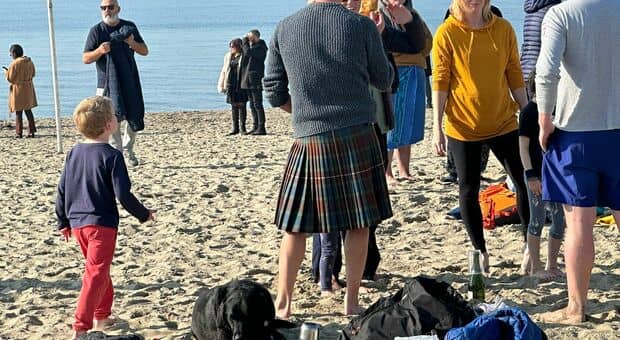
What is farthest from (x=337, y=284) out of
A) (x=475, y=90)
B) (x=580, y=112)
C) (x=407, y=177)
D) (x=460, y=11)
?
(x=407, y=177)

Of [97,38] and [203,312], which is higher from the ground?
[97,38]

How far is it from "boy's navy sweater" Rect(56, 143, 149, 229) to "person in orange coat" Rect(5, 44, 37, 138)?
13708 mm

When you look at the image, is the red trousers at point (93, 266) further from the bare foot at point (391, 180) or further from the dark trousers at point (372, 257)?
the bare foot at point (391, 180)

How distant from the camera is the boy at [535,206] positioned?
551cm

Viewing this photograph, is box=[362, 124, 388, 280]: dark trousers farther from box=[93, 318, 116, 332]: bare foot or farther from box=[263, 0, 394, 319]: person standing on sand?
box=[93, 318, 116, 332]: bare foot

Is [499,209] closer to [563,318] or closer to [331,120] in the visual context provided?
[563,318]

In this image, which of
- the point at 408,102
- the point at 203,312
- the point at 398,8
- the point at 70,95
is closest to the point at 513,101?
the point at 398,8

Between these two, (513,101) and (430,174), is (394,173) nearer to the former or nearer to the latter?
(430,174)

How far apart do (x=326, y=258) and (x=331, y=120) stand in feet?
3.46

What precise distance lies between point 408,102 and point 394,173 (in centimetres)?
105

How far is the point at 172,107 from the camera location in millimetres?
27375

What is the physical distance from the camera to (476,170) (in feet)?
20.0

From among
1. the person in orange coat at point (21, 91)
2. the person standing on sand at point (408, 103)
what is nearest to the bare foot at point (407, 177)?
the person standing on sand at point (408, 103)

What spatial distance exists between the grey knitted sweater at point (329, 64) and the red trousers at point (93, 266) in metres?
1.10
